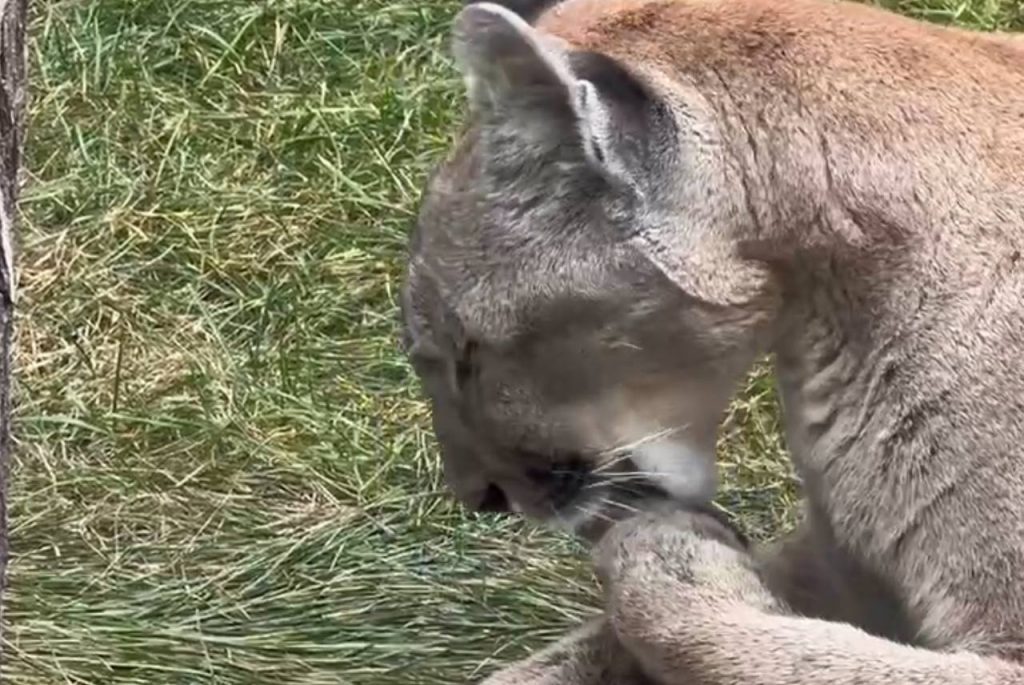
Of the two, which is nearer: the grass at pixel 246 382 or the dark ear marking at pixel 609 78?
the dark ear marking at pixel 609 78

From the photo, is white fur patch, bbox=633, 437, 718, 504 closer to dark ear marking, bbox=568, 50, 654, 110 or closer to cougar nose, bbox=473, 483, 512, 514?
cougar nose, bbox=473, 483, 512, 514

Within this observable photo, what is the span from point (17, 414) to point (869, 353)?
101 inches

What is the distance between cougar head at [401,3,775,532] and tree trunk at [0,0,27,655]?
55 centimetres

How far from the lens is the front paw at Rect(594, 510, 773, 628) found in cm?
279

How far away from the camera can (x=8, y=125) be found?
2.73 m

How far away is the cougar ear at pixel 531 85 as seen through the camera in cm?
260

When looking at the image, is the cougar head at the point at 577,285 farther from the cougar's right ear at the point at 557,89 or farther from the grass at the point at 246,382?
the grass at the point at 246,382

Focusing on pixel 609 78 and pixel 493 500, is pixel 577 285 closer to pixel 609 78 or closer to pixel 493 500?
pixel 609 78

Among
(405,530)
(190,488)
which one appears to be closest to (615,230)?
(405,530)

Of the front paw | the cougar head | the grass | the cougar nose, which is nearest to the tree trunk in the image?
the cougar head

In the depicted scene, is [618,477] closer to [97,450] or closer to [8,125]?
[8,125]

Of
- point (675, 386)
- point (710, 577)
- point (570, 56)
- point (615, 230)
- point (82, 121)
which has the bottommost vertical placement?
point (82, 121)

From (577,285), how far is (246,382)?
89.9 inches

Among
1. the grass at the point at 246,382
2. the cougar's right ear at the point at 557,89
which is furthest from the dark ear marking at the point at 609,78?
the grass at the point at 246,382
